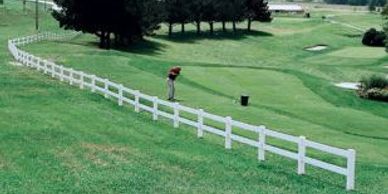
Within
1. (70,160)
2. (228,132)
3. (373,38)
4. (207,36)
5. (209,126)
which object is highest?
(228,132)

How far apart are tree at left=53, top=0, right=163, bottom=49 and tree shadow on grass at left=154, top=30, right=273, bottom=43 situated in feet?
75.1

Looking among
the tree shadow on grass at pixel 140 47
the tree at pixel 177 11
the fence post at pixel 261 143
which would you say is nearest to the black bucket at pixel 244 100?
the fence post at pixel 261 143

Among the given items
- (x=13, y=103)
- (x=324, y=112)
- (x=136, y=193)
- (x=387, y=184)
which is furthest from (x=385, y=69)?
(x=136, y=193)

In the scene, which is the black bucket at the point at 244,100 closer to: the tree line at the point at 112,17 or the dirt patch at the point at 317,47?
the tree line at the point at 112,17

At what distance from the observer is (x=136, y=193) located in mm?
16906

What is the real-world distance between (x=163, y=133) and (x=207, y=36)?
92483mm

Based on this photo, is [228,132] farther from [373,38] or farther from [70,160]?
[373,38]

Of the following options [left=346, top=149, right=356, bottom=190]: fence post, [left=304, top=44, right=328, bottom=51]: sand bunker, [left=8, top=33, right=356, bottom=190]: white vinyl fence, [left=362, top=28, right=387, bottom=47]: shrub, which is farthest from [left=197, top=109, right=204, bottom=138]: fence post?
[left=304, top=44, right=328, bottom=51]: sand bunker

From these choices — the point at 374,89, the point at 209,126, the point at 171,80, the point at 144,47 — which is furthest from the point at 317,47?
the point at 209,126

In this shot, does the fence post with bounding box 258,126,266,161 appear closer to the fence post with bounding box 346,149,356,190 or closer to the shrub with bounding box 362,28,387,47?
the fence post with bounding box 346,149,356,190

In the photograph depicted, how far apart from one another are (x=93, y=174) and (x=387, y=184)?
8.17m

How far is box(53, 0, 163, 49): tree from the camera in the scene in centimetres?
7969

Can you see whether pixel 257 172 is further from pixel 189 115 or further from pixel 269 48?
pixel 269 48

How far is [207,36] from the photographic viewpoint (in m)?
118
